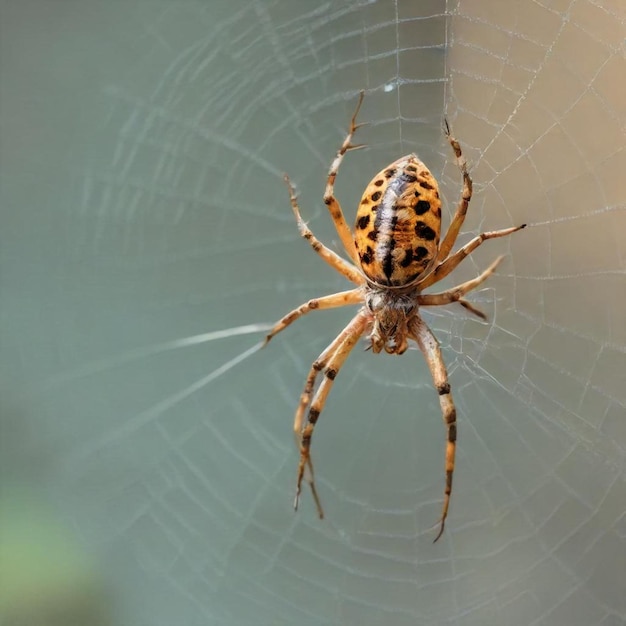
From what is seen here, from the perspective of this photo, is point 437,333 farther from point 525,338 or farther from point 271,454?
point 271,454

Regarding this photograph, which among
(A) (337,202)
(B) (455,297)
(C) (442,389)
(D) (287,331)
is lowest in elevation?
(C) (442,389)

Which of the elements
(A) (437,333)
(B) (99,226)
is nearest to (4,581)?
(B) (99,226)

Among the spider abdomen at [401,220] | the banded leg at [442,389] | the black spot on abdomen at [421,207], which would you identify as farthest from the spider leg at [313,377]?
the black spot on abdomen at [421,207]

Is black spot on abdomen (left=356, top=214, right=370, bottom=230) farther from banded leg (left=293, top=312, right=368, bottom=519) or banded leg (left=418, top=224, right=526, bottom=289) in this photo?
banded leg (left=293, top=312, right=368, bottom=519)

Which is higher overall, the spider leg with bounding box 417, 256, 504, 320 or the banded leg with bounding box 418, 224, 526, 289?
the banded leg with bounding box 418, 224, 526, 289

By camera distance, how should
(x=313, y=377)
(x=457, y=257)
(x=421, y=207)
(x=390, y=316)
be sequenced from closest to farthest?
(x=421, y=207) → (x=457, y=257) → (x=390, y=316) → (x=313, y=377)

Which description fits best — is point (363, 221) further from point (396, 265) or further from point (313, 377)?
point (313, 377)

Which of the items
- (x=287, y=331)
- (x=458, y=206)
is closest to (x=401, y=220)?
(x=458, y=206)

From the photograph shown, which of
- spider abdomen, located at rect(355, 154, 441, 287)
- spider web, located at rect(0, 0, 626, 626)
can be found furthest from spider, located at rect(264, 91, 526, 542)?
spider web, located at rect(0, 0, 626, 626)

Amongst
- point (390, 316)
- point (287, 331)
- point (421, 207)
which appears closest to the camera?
point (421, 207)

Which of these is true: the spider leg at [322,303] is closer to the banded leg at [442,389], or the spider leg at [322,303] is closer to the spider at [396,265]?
the spider at [396,265]
